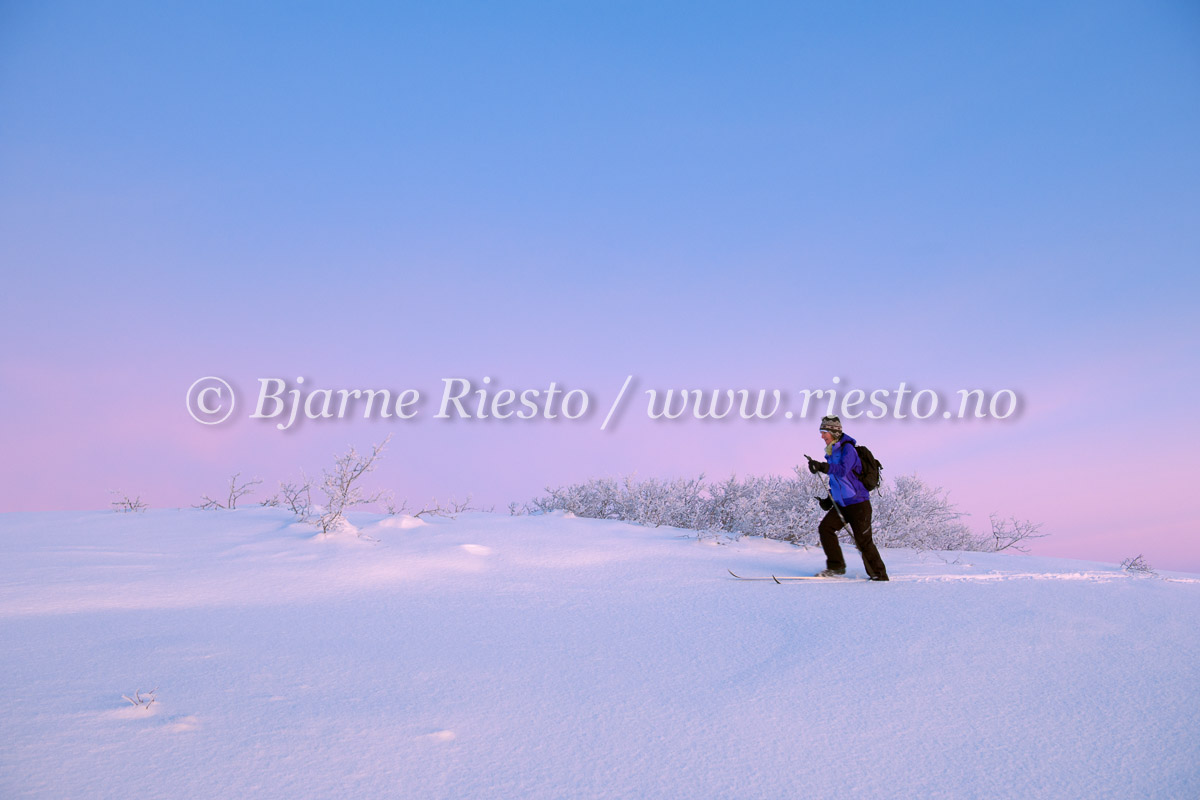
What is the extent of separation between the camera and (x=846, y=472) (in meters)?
7.24

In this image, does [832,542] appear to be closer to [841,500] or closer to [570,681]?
[841,500]

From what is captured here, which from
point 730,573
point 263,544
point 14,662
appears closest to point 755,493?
point 730,573

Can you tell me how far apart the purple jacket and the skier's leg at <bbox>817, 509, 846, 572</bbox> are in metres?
0.19

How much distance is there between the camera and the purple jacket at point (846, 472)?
284 inches

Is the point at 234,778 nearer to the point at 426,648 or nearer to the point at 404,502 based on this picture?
the point at 426,648

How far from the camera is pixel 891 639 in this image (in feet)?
15.2

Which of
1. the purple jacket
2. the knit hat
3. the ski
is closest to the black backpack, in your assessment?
the purple jacket

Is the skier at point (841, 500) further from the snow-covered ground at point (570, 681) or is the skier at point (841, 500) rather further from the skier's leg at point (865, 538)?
the snow-covered ground at point (570, 681)

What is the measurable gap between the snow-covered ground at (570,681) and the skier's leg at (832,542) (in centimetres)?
57

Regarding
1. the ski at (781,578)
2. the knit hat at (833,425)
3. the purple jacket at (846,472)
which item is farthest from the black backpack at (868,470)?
the ski at (781,578)

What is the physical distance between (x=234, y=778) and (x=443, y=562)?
394 centimetres

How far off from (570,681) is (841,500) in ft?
14.5

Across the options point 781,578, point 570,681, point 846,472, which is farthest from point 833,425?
point 570,681

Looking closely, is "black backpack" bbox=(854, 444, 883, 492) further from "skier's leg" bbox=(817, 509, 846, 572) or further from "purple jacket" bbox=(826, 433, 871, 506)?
"skier's leg" bbox=(817, 509, 846, 572)
